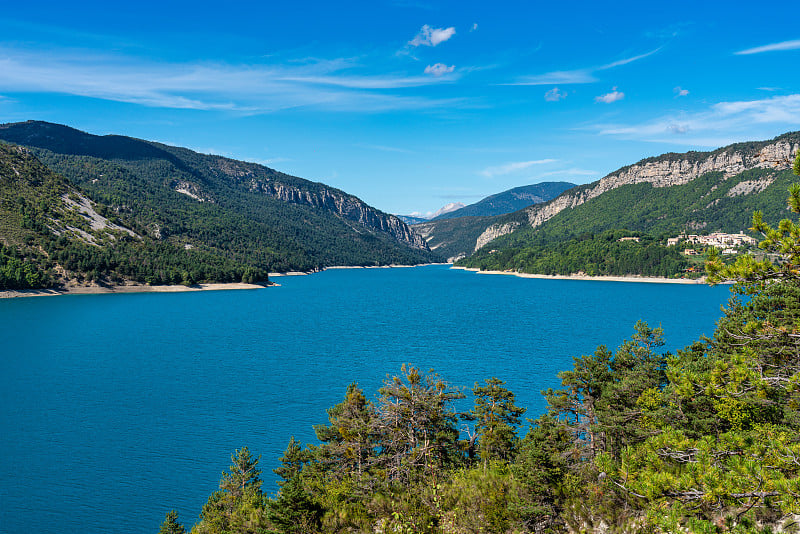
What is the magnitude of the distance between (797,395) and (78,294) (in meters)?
172

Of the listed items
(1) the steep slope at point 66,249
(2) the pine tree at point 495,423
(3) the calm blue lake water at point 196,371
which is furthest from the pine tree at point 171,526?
(1) the steep slope at point 66,249

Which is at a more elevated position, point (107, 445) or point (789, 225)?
point (789, 225)

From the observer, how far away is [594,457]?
55.6ft

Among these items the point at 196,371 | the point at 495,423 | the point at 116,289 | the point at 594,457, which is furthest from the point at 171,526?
the point at 116,289

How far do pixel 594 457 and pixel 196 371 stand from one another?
183ft

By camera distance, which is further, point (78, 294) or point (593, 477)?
point (78, 294)

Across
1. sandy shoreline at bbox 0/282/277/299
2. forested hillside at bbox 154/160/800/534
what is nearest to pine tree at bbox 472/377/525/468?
forested hillside at bbox 154/160/800/534

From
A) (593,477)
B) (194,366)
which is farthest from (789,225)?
(194,366)

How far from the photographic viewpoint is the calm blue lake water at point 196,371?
31266mm

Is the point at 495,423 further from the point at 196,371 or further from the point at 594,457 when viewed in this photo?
the point at 196,371

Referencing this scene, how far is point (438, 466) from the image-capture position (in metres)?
23.5

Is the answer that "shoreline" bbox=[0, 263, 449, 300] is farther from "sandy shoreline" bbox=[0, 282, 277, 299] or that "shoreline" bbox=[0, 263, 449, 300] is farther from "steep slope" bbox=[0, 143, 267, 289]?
"steep slope" bbox=[0, 143, 267, 289]

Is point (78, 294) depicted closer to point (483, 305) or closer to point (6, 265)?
point (6, 265)

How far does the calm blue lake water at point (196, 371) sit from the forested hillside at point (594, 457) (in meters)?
10.7
